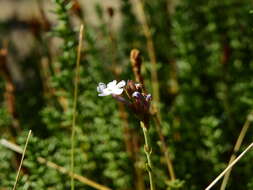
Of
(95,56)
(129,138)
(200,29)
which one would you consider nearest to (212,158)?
(129,138)

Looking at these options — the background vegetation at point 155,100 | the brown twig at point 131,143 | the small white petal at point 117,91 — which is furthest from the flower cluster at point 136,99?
the brown twig at point 131,143

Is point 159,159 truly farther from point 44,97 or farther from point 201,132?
point 44,97

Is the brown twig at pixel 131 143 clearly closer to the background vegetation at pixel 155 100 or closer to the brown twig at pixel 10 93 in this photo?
the background vegetation at pixel 155 100

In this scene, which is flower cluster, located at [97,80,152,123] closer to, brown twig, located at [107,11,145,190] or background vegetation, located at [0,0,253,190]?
background vegetation, located at [0,0,253,190]

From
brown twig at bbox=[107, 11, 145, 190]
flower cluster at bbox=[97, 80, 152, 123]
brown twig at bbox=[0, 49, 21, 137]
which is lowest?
flower cluster at bbox=[97, 80, 152, 123]

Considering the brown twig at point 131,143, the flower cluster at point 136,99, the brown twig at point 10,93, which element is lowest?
the flower cluster at point 136,99

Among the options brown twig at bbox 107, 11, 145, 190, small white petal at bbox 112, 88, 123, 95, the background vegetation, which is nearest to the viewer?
small white petal at bbox 112, 88, 123, 95

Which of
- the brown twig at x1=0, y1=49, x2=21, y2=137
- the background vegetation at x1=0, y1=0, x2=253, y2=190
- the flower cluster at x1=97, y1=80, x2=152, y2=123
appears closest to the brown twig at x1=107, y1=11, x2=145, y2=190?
the background vegetation at x1=0, y1=0, x2=253, y2=190

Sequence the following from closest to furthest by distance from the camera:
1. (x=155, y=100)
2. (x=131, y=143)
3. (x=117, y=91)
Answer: (x=117, y=91)
(x=131, y=143)
(x=155, y=100)

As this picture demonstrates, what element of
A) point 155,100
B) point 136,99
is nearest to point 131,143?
point 155,100

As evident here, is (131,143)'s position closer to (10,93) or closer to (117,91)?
(10,93)
